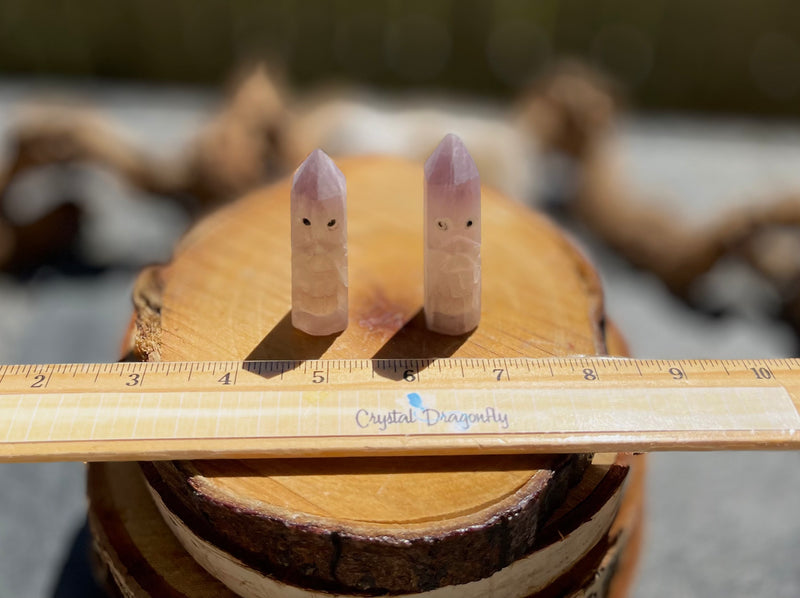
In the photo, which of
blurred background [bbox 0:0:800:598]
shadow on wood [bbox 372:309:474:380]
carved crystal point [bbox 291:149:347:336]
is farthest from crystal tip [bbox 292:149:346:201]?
blurred background [bbox 0:0:800:598]

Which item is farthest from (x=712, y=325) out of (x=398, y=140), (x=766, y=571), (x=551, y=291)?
(x=551, y=291)

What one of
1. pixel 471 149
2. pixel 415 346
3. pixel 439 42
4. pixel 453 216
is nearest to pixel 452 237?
pixel 453 216

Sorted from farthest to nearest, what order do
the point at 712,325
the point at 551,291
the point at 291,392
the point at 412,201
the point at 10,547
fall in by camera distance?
the point at 712,325
the point at 10,547
the point at 412,201
the point at 551,291
the point at 291,392

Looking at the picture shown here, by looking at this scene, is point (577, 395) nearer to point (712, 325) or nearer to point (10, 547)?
point (10, 547)

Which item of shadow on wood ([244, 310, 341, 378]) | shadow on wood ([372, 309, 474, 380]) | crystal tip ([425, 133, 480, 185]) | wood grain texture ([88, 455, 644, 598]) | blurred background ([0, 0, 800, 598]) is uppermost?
crystal tip ([425, 133, 480, 185])

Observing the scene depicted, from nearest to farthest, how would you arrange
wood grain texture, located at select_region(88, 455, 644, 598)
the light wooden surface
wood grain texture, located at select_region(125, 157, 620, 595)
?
wood grain texture, located at select_region(125, 157, 620, 595)
wood grain texture, located at select_region(88, 455, 644, 598)
the light wooden surface

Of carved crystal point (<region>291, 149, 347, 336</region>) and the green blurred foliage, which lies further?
the green blurred foliage

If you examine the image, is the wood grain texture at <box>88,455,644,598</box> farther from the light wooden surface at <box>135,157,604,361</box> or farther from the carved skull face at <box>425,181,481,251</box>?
the carved skull face at <box>425,181,481,251</box>
